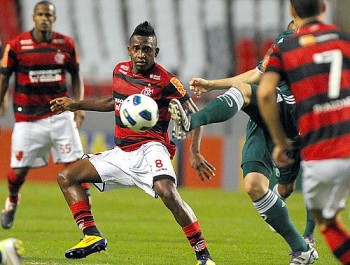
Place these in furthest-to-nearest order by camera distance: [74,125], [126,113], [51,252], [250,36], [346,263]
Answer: [250,36], [74,125], [51,252], [126,113], [346,263]

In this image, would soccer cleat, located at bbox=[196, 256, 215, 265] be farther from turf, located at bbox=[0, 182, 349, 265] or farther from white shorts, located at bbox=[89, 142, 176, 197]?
turf, located at bbox=[0, 182, 349, 265]

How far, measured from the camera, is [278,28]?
23297mm

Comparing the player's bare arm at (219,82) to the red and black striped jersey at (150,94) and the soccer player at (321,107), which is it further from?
the soccer player at (321,107)

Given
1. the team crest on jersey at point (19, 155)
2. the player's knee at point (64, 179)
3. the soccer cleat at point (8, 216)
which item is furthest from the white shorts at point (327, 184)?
the team crest on jersey at point (19, 155)

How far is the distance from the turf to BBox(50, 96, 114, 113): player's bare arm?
1306 mm

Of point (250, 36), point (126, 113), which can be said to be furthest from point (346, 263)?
point (250, 36)

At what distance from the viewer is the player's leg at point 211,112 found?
23.6 ft

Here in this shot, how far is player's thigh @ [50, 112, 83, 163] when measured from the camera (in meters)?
11.7

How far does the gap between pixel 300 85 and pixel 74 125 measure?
19.5 feet

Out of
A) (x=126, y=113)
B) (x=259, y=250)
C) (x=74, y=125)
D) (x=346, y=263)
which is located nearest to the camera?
(x=346, y=263)

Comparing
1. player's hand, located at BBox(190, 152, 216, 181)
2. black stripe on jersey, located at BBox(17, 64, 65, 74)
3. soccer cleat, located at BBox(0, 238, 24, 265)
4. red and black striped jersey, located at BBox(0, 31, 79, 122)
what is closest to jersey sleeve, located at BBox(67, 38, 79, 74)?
red and black striped jersey, located at BBox(0, 31, 79, 122)

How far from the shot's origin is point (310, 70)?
20.2 feet

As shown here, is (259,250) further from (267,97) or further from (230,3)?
(230,3)

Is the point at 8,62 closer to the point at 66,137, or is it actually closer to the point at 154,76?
the point at 66,137
